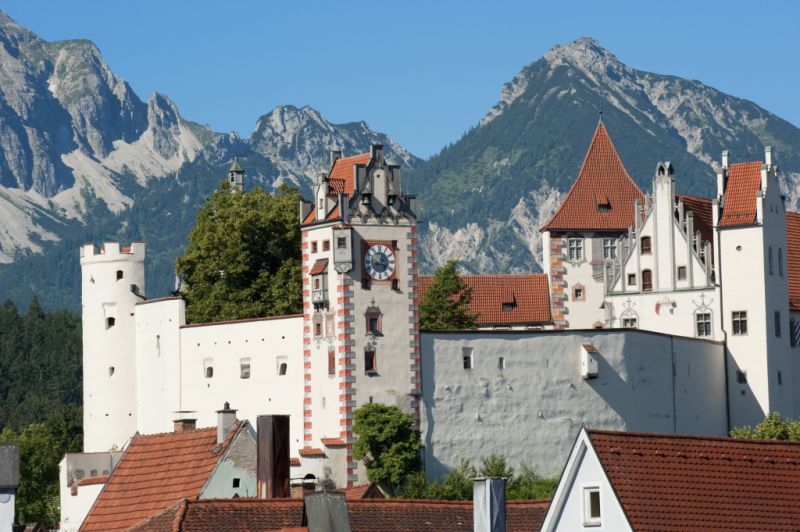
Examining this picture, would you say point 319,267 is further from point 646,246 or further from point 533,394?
point 646,246

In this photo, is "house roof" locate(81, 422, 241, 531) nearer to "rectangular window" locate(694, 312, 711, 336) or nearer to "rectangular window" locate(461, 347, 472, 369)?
"rectangular window" locate(461, 347, 472, 369)

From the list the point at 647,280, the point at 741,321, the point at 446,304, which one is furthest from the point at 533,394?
the point at 446,304

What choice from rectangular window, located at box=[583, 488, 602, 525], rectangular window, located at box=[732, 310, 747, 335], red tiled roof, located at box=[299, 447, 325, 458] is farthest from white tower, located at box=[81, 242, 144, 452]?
rectangular window, located at box=[583, 488, 602, 525]

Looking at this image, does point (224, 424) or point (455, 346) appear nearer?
point (224, 424)

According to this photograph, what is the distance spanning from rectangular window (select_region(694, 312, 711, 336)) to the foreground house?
5477cm

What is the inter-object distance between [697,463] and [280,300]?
203ft

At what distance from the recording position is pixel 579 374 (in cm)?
9612

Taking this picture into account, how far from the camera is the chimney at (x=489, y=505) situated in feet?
149

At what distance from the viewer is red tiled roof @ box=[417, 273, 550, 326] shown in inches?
4628

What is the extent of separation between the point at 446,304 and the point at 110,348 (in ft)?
53.8

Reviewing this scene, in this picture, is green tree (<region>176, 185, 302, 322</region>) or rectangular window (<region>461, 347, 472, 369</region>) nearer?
rectangular window (<region>461, 347, 472, 369</region>)

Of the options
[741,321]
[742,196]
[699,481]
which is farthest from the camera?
[742,196]

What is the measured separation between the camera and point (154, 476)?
216ft

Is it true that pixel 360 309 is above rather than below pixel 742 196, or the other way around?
below
